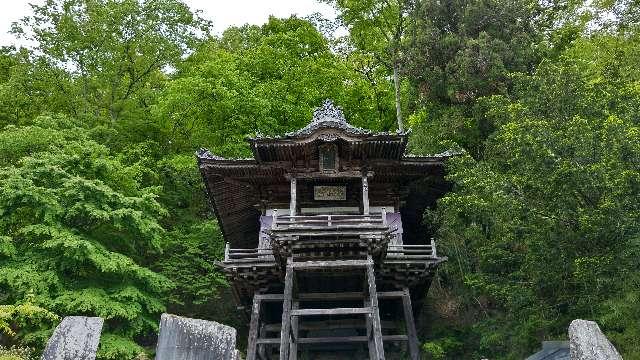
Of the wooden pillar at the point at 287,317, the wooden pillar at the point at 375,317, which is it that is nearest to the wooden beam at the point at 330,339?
the wooden pillar at the point at 375,317

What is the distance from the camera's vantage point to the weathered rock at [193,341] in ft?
10.4

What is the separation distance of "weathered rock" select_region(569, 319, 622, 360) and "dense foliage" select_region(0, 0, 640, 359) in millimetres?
7582

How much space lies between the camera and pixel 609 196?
10.7 metres

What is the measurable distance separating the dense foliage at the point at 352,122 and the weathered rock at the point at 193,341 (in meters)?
6.39

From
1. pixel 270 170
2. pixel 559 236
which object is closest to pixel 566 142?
pixel 559 236

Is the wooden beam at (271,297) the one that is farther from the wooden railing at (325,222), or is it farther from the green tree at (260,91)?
the green tree at (260,91)

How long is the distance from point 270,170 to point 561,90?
27.3 ft

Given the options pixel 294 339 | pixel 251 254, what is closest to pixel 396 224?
pixel 251 254

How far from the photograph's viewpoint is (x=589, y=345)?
3.58m

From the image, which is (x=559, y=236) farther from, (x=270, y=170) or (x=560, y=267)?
(x=270, y=170)

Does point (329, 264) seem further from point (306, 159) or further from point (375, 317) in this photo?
point (306, 159)

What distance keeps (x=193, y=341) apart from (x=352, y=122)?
2400 centimetres

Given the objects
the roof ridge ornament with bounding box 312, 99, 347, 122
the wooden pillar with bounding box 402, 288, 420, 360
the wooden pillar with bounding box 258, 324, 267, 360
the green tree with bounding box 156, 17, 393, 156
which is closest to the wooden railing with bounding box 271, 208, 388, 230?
the wooden pillar with bounding box 402, 288, 420, 360

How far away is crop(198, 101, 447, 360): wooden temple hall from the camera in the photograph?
563 inches
